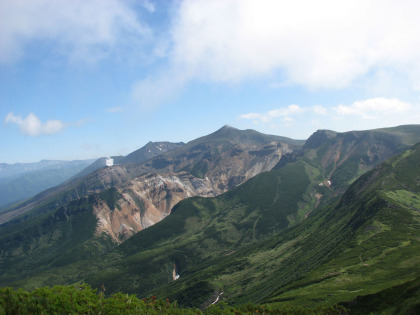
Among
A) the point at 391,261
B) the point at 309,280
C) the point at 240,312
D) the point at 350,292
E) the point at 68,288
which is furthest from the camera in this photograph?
the point at 309,280

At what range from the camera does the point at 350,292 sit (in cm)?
12025

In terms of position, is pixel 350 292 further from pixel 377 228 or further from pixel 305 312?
pixel 377 228

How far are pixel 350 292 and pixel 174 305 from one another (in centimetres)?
7206

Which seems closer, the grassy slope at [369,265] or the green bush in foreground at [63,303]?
the green bush in foreground at [63,303]

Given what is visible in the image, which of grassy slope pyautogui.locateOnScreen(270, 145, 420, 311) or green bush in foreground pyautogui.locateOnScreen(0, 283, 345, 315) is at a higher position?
green bush in foreground pyautogui.locateOnScreen(0, 283, 345, 315)

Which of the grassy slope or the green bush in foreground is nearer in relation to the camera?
the green bush in foreground

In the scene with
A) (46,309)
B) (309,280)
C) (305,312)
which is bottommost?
(309,280)

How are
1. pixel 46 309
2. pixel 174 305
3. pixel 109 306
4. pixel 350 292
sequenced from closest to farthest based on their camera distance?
pixel 46 309
pixel 109 306
pixel 174 305
pixel 350 292

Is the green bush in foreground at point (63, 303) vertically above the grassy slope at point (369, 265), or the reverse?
the green bush in foreground at point (63, 303)

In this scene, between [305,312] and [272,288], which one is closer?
[305,312]

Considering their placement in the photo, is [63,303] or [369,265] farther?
[369,265]

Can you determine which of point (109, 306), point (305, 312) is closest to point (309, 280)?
point (305, 312)

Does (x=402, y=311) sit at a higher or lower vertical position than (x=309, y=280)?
higher

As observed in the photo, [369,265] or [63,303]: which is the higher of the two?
[63,303]
